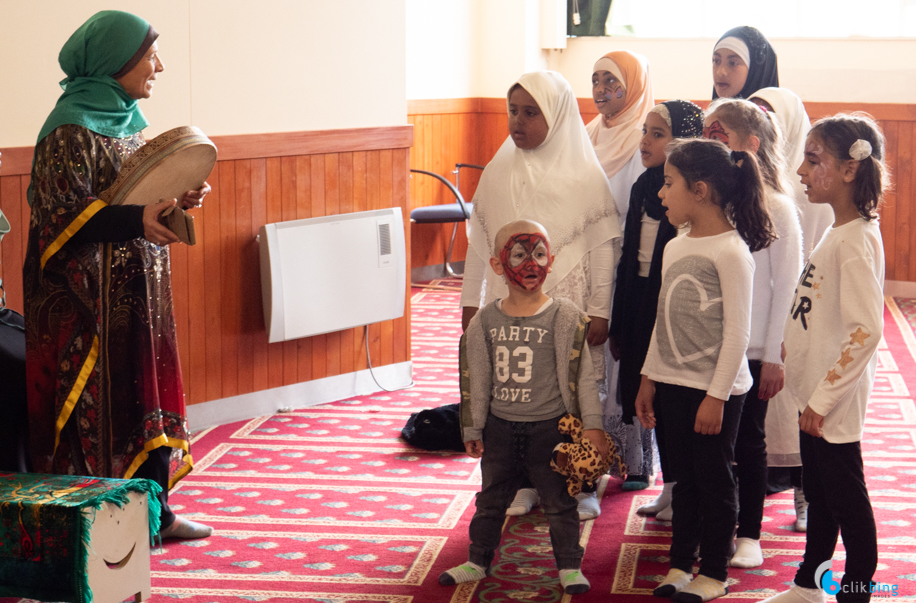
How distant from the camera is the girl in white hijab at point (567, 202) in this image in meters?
3.21

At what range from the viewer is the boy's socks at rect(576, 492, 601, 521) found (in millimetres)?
3352

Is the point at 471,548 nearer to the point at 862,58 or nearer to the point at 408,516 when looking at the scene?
the point at 408,516

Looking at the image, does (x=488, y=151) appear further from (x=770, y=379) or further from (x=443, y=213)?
(x=770, y=379)

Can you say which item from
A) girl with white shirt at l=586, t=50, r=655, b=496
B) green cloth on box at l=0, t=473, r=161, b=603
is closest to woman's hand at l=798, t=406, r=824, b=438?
girl with white shirt at l=586, t=50, r=655, b=496

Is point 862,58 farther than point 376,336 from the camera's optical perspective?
Yes

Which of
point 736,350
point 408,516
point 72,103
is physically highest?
point 72,103

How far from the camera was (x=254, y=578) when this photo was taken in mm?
2920

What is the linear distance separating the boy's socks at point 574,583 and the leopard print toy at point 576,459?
273mm

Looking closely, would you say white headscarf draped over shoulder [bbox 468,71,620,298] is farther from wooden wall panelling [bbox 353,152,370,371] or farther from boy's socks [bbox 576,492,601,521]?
wooden wall panelling [bbox 353,152,370,371]

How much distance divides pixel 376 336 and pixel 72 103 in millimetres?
2461

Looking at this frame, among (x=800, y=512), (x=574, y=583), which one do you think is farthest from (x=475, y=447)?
(x=800, y=512)

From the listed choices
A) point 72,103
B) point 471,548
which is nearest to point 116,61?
point 72,103

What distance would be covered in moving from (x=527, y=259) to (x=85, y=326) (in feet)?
4.05

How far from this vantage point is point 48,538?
238 cm
